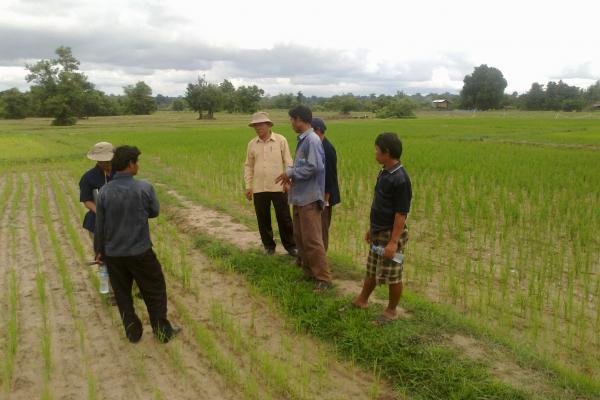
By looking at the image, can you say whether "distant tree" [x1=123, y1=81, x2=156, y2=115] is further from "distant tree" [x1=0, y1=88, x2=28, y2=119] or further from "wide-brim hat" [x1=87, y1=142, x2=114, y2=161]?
"wide-brim hat" [x1=87, y1=142, x2=114, y2=161]

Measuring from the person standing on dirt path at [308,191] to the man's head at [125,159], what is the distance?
1321mm

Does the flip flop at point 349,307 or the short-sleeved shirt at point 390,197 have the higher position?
the short-sleeved shirt at point 390,197

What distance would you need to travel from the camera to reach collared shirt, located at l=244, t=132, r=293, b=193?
4.92 meters

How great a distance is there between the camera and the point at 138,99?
2680 inches

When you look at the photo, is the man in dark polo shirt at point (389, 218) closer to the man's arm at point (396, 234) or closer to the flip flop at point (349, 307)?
the man's arm at point (396, 234)

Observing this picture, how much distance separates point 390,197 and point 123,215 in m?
1.98

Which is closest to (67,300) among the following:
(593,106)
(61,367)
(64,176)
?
(61,367)

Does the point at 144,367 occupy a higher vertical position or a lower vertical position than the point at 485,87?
lower

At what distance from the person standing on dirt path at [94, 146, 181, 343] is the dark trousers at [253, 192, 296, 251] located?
171cm

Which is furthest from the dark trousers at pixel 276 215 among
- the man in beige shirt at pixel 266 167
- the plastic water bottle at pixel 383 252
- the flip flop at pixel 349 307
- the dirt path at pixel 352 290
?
the plastic water bottle at pixel 383 252

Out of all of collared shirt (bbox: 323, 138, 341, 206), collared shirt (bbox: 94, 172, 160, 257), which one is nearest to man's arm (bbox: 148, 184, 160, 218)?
collared shirt (bbox: 94, 172, 160, 257)

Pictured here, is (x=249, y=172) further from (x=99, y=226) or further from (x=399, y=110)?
(x=399, y=110)

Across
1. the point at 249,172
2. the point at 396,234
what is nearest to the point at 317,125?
the point at 249,172

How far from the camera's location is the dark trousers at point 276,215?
505 centimetres
